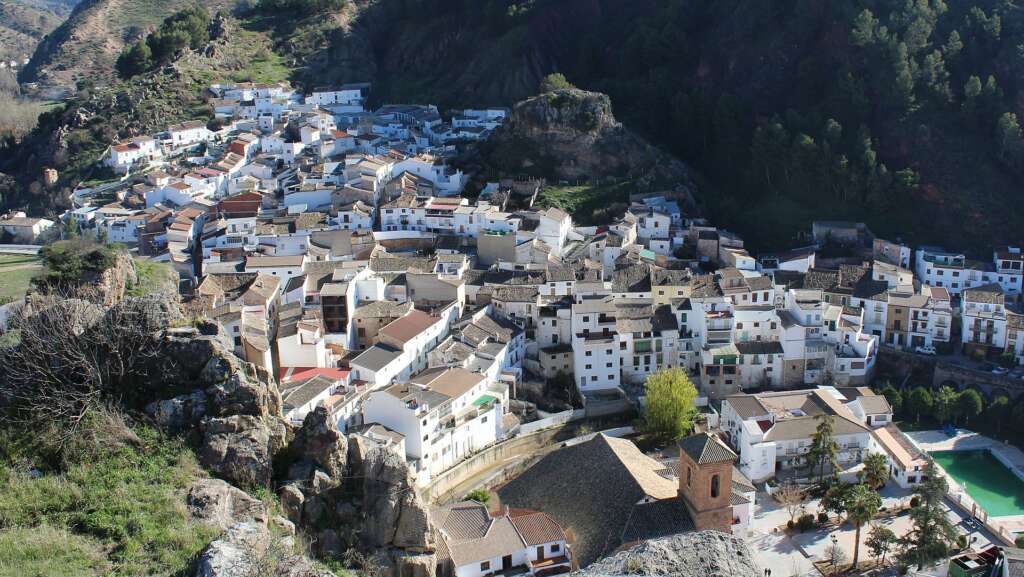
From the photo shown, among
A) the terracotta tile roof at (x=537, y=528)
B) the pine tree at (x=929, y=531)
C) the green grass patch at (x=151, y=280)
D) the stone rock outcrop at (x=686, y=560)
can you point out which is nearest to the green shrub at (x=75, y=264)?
the green grass patch at (x=151, y=280)

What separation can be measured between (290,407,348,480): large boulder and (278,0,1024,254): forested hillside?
30.2m

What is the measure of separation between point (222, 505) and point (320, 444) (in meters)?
2.57

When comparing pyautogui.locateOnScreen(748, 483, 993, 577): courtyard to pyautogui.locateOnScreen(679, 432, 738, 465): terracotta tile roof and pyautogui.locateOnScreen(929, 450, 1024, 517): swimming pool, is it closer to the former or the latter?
pyautogui.locateOnScreen(929, 450, 1024, 517): swimming pool

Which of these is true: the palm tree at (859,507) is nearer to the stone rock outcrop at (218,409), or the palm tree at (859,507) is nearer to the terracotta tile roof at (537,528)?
the terracotta tile roof at (537,528)

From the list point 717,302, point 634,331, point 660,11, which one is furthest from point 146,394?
point 660,11

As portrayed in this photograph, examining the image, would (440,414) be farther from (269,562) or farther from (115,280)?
(269,562)

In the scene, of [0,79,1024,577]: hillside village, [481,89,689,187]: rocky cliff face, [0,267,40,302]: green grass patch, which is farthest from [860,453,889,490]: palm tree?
[481,89,689,187]: rocky cliff face

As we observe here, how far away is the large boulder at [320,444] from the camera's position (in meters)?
15.5

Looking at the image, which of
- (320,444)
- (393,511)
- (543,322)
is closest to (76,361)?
(320,444)

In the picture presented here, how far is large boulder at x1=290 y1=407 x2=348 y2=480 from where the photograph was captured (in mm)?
15484

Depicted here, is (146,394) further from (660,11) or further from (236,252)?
(660,11)

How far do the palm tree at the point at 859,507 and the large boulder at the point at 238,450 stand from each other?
1445 cm

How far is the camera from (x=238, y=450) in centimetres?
1448

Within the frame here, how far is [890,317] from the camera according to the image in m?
33.5
